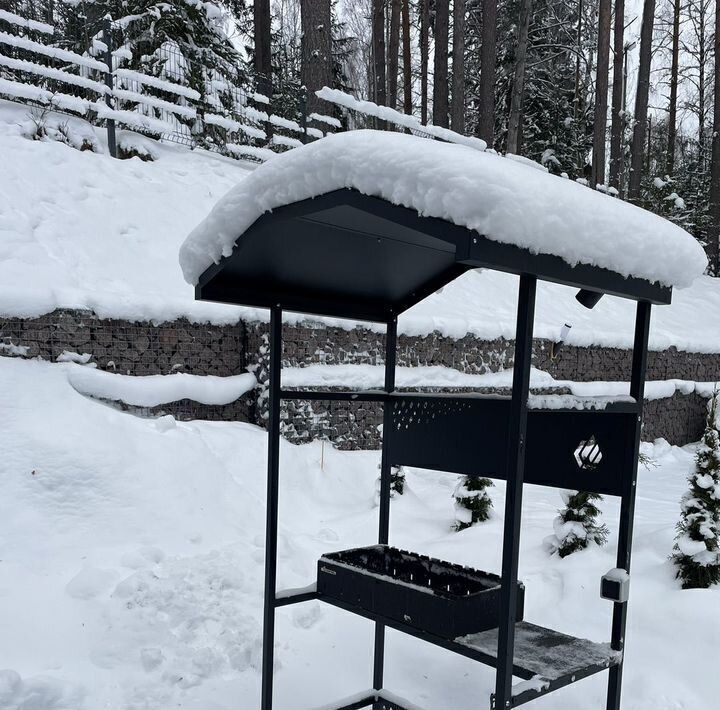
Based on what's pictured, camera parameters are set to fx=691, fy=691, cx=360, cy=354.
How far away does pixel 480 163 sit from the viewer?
6.18 feet

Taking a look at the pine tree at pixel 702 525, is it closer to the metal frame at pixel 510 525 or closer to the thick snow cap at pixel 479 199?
the metal frame at pixel 510 525

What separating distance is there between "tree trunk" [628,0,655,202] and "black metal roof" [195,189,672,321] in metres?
19.3

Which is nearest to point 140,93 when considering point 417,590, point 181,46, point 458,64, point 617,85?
point 181,46

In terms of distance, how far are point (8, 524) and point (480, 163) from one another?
3892 millimetres

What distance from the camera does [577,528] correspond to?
16.0 feet

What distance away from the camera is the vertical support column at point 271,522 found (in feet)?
9.48

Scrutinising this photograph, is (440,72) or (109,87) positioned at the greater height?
(440,72)

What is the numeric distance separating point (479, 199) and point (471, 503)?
463cm

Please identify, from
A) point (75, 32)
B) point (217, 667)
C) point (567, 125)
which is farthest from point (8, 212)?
point (567, 125)

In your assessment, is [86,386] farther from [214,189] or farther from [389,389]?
[214,189]

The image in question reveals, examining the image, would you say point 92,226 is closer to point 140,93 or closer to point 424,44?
point 140,93

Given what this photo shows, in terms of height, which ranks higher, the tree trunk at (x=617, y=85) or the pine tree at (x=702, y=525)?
the tree trunk at (x=617, y=85)

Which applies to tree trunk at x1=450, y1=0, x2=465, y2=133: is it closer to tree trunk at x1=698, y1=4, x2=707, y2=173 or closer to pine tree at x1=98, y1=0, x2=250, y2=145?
pine tree at x1=98, y1=0, x2=250, y2=145

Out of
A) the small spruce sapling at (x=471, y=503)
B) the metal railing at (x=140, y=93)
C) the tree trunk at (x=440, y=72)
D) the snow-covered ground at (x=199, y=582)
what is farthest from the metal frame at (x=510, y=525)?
the tree trunk at (x=440, y=72)
